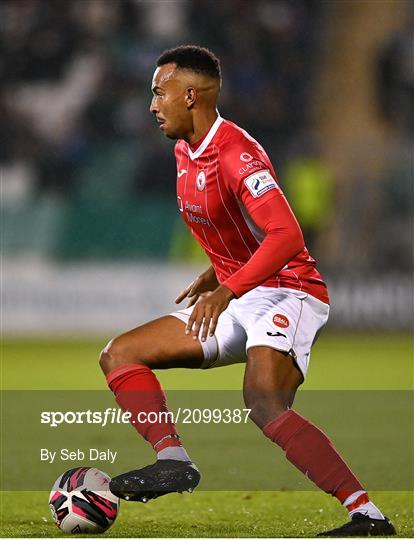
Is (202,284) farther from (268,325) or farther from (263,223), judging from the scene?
(263,223)

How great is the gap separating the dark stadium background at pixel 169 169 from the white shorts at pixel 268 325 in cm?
Answer: 398

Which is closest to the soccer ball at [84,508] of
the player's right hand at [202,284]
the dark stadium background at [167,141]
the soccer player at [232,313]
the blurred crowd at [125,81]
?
the soccer player at [232,313]

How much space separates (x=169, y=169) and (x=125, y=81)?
87.5 inches

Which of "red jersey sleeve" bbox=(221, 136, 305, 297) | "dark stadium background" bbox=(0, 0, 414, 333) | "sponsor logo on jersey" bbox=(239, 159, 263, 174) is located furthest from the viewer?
"dark stadium background" bbox=(0, 0, 414, 333)

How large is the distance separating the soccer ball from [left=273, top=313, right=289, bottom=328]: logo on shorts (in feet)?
3.21

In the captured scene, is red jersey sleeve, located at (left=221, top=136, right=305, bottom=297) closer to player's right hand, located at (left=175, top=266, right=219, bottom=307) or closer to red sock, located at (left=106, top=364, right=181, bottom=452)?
red sock, located at (left=106, top=364, right=181, bottom=452)

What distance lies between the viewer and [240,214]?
16.7 feet

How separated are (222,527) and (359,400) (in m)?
4.85

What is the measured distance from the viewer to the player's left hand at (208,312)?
15.1 ft

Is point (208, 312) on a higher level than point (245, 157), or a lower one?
lower

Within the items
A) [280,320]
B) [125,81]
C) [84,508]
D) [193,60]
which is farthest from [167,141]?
[84,508]

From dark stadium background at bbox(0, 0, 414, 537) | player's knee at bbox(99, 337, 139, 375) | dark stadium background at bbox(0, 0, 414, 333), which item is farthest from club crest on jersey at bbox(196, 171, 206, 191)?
dark stadium background at bbox(0, 0, 414, 333)

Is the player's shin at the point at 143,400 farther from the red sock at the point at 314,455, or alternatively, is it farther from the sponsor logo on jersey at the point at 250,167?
the sponsor logo on jersey at the point at 250,167

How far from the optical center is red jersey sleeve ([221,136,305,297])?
→ 186 inches
